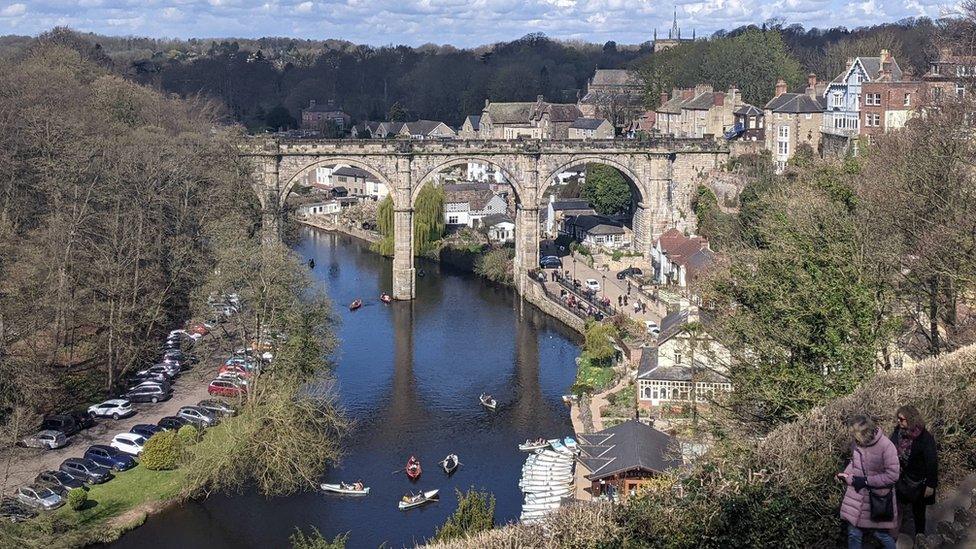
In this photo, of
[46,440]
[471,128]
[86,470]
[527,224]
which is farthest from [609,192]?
[86,470]

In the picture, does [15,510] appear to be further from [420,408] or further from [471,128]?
[471,128]

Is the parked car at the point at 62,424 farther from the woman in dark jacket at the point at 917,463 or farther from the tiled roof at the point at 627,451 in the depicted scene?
the woman in dark jacket at the point at 917,463

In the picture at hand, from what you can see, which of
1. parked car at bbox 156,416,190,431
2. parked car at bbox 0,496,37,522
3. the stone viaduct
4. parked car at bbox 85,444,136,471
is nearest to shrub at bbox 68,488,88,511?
parked car at bbox 0,496,37,522

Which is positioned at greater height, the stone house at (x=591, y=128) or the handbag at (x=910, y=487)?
the stone house at (x=591, y=128)

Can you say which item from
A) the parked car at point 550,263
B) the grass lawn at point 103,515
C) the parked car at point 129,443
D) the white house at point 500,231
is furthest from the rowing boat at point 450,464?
the white house at point 500,231

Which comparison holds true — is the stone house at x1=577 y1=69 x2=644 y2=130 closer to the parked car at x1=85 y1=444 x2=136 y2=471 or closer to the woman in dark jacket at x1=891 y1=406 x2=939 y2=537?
the parked car at x1=85 y1=444 x2=136 y2=471
